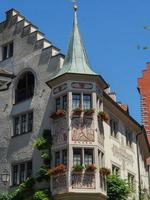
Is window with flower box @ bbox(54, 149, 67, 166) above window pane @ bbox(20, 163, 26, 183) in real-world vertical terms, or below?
above

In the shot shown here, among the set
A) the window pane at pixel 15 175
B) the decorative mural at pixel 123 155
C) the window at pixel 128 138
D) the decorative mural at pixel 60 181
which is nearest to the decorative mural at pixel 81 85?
the decorative mural at pixel 123 155

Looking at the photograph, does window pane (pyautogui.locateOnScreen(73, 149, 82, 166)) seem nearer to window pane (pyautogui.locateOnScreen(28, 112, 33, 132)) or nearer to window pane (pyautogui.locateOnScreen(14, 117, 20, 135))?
window pane (pyautogui.locateOnScreen(28, 112, 33, 132))

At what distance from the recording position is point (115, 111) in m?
31.6

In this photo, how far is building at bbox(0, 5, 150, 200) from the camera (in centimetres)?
2570

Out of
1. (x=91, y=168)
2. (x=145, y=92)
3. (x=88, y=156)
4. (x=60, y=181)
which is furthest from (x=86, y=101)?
(x=145, y=92)

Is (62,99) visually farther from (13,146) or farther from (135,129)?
(135,129)

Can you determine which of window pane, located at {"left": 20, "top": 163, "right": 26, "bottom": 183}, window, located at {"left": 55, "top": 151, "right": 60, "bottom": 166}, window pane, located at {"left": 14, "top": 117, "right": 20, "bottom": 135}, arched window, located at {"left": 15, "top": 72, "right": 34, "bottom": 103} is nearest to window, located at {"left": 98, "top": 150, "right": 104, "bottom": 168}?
window, located at {"left": 55, "top": 151, "right": 60, "bottom": 166}

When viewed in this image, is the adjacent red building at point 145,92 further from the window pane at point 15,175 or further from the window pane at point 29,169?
the window pane at point 29,169

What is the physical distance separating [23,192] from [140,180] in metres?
11.1

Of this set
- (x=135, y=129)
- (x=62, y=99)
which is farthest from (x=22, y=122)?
(x=135, y=129)

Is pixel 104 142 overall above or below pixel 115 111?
below

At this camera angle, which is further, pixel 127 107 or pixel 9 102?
pixel 127 107

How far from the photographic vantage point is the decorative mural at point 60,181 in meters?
24.9

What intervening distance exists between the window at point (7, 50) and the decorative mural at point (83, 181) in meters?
11.3
